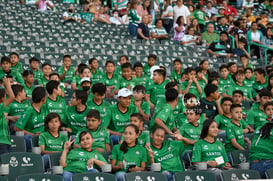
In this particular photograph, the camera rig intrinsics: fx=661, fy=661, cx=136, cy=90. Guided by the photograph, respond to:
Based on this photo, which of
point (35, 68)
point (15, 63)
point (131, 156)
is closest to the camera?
point (131, 156)

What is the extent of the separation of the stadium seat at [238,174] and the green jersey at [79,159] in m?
1.63

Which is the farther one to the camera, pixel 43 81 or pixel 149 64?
pixel 149 64

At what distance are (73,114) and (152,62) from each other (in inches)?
182

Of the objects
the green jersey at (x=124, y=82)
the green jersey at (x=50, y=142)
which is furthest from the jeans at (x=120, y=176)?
the green jersey at (x=124, y=82)

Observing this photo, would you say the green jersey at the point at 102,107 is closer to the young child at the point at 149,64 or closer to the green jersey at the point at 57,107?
the green jersey at the point at 57,107

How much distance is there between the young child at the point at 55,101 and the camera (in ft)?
34.2

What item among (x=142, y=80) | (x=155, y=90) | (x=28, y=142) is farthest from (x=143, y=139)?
(x=142, y=80)

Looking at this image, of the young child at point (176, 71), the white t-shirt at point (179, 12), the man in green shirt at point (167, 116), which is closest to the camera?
the man in green shirt at point (167, 116)

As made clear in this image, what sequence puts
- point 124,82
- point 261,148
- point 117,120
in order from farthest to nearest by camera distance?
point 124,82 < point 117,120 < point 261,148

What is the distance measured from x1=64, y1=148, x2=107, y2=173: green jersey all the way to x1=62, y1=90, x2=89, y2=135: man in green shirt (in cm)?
134

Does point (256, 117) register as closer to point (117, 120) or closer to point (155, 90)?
point (155, 90)

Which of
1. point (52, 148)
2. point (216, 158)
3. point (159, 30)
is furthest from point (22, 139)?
point (159, 30)

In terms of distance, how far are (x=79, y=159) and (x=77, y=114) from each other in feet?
5.28

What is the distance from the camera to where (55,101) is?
1060 cm
